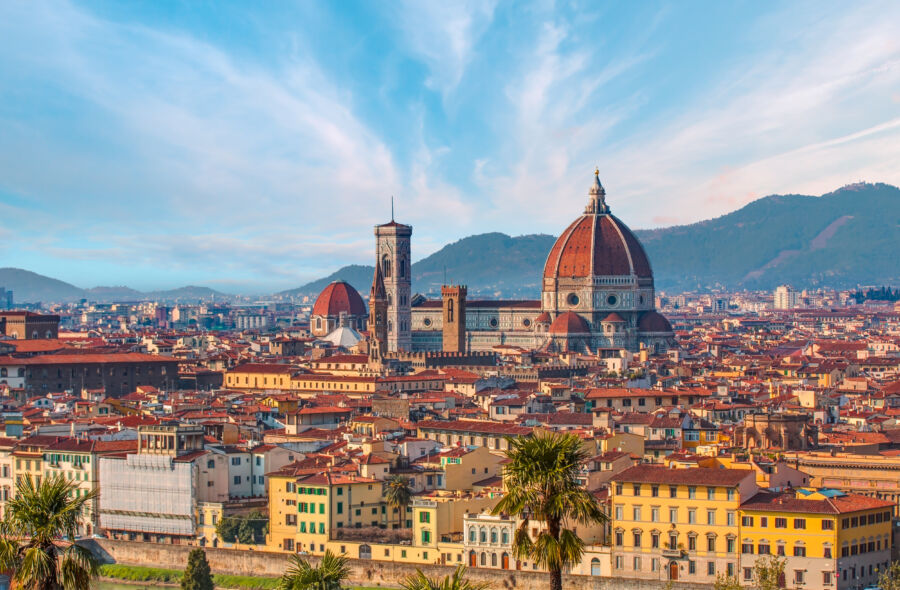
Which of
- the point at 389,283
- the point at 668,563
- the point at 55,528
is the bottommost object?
the point at 668,563

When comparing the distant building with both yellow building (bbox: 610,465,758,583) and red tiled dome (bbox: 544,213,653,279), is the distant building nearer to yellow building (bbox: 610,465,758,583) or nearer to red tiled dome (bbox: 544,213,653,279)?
red tiled dome (bbox: 544,213,653,279)

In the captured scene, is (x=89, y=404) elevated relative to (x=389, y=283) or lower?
lower

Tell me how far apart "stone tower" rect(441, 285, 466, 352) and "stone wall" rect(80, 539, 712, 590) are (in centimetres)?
8869

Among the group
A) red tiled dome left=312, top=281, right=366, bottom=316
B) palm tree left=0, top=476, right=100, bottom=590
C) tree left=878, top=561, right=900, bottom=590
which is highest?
red tiled dome left=312, top=281, right=366, bottom=316

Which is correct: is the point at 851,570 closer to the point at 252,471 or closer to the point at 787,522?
the point at 787,522

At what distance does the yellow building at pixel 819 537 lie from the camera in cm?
3916

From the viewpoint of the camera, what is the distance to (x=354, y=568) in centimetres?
4462

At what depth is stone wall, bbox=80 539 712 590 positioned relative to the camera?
1649 inches

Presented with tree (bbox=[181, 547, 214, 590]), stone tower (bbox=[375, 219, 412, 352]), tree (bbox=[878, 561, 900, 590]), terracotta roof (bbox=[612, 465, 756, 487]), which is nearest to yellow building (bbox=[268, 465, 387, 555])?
tree (bbox=[181, 547, 214, 590])

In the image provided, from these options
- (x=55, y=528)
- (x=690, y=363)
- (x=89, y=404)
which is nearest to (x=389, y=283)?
(x=690, y=363)

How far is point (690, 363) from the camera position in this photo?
113 meters

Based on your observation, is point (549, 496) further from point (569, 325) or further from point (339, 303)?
point (339, 303)

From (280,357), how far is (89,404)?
51.4 metres

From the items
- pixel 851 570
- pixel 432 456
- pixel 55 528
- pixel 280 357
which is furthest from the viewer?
pixel 280 357
